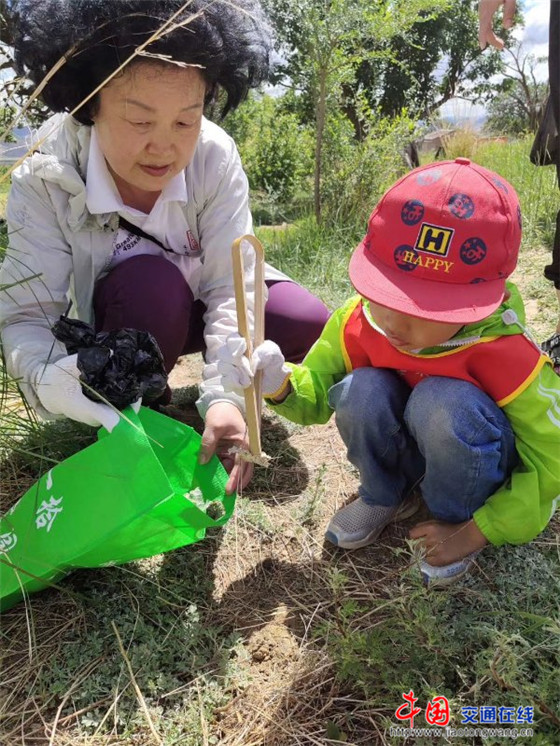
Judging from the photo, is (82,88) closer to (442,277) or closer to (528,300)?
(442,277)

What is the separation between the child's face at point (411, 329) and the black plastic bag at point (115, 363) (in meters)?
0.43

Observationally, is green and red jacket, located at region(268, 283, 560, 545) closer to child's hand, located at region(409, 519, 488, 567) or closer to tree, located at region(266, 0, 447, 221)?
child's hand, located at region(409, 519, 488, 567)

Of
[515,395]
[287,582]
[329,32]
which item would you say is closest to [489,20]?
[515,395]

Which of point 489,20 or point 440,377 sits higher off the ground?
point 489,20

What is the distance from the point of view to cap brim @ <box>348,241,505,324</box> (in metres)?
1.09

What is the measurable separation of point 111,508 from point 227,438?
324mm

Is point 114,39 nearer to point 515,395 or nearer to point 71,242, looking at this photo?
point 71,242

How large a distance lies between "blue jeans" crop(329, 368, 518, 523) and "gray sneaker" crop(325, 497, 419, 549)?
0.08 feet

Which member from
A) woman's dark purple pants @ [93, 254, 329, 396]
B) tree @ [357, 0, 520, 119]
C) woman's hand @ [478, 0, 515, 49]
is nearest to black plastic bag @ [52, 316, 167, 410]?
woman's dark purple pants @ [93, 254, 329, 396]

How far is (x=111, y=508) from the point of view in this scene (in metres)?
1.11

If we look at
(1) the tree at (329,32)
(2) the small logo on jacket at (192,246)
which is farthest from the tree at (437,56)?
(2) the small logo on jacket at (192,246)

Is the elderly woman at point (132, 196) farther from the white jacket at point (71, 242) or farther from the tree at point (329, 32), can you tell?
the tree at point (329, 32)

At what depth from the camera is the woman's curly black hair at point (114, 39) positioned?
4.06 ft

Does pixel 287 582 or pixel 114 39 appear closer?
pixel 114 39
